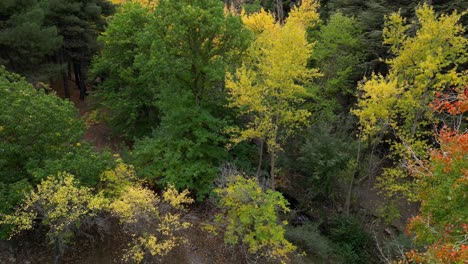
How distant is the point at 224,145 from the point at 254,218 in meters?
5.93

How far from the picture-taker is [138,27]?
21.8 meters

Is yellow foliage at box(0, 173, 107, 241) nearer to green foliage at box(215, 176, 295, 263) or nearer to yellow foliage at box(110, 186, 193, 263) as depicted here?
yellow foliage at box(110, 186, 193, 263)

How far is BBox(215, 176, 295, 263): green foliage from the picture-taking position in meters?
12.9

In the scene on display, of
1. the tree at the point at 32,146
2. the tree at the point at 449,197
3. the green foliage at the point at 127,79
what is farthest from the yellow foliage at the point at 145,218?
the green foliage at the point at 127,79

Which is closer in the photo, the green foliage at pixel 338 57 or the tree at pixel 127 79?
the tree at pixel 127 79

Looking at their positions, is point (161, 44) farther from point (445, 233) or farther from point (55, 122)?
point (445, 233)

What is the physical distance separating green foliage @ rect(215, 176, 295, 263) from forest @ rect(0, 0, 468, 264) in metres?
0.08

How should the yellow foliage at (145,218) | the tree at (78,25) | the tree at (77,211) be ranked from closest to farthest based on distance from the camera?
1. the tree at (77,211)
2. the yellow foliage at (145,218)
3. the tree at (78,25)

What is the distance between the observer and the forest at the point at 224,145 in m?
12.3

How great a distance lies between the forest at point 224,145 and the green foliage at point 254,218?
8cm

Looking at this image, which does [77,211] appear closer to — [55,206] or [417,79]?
[55,206]

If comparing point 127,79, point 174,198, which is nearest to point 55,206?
point 174,198

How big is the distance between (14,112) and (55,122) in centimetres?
139

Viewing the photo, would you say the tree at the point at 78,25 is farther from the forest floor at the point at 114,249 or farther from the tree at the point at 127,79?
the forest floor at the point at 114,249
